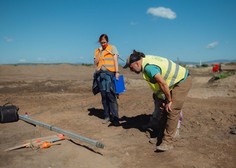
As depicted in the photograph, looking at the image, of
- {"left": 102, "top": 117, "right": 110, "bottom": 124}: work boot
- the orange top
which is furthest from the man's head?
{"left": 102, "top": 117, "right": 110, "bottom": 124}: work boot

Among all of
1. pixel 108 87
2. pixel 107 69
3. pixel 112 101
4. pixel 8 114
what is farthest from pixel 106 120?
pixel 8 114

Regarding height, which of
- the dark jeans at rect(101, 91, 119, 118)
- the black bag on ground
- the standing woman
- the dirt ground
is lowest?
the dirt ground

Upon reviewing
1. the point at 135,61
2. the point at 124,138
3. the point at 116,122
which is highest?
the point at 135,61

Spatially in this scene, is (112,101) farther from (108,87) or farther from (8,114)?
(8,114)

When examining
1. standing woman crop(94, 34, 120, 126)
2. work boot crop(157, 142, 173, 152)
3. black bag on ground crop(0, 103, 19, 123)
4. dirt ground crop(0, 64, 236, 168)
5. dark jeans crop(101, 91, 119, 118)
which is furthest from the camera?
black bag on ground crop(0, 103, 19, 123)

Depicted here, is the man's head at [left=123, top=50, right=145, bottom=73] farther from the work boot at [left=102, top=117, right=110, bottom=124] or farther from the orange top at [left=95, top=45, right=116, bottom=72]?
the work boot at [left=102, top=117, right=110, bottom=124]

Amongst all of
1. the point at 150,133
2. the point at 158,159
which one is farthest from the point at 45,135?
the point at 158,159

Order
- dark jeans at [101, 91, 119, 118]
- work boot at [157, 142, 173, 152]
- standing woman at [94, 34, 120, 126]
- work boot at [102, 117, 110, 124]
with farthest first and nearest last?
work boot at [102, 117, 110, 124] < dark jeans at [101, 91, 119, 118] < standing woman at [94, 34, 120, 126] < work boot at [157, 142, 173, 152]

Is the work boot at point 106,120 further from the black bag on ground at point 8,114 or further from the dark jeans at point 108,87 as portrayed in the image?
the black bag on ground at point 8,114

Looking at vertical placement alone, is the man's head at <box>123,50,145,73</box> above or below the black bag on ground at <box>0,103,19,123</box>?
above

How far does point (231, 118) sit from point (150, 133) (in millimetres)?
2029

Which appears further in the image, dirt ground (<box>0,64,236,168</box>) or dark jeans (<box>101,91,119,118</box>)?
dark jeans (<box>101,91,119,118</box>)

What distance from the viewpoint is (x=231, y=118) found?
226 inches

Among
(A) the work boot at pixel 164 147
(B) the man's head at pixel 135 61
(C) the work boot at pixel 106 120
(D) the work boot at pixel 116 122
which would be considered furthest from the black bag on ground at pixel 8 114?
(A) the work boot at pixel 164 147
